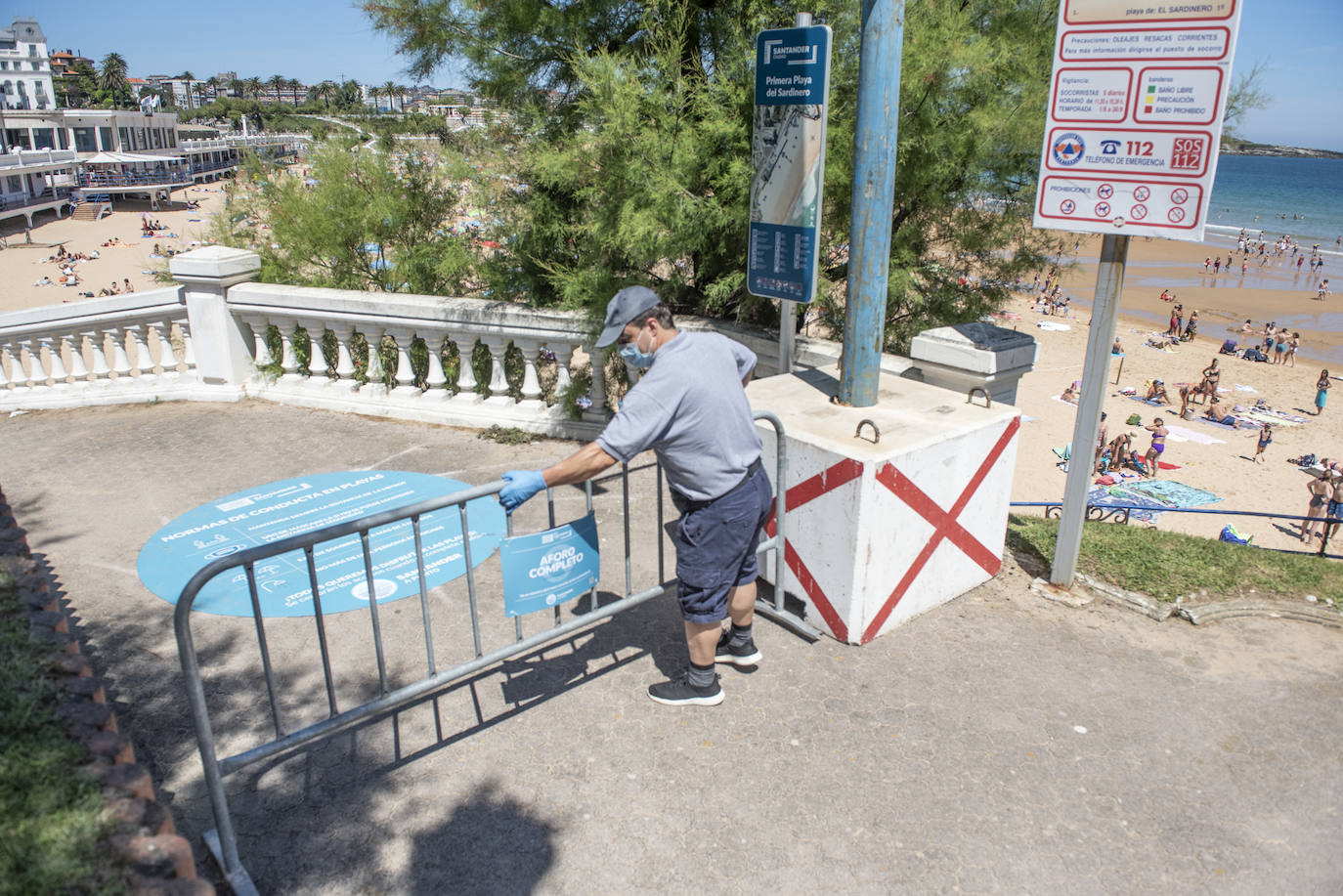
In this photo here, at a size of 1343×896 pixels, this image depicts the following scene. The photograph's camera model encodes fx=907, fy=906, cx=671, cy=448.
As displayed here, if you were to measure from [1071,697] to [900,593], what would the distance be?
35.0 inches

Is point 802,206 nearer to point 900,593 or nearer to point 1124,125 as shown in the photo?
point 1124,125

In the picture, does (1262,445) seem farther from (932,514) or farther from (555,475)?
(555,475)

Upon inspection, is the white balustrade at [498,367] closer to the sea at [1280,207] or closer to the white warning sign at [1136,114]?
the white warning sign at [1136,114]

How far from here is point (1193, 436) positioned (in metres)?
21.3

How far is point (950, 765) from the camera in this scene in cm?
360

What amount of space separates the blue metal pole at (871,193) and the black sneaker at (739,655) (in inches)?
57.3

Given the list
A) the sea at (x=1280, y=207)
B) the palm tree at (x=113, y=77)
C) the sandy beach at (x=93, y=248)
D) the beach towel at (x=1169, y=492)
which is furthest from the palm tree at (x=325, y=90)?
the beach towel at (x=1169, y=492)

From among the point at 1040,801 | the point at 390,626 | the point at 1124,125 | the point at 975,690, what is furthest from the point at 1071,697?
the point at 390,626

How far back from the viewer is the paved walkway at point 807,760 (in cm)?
311

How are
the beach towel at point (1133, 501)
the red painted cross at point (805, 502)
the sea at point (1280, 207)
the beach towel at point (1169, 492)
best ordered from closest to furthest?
the red painted cross at point (805, 502), the beach towel at point (1133, 501), the beach towel at point (1169, 492), the sea at point (1280, 207)

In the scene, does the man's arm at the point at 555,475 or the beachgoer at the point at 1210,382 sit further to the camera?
→ the beachgoer at the point at 1210,382

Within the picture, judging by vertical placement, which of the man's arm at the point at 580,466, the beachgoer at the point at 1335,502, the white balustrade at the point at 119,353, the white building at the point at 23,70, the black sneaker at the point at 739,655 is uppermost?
the white building at the point at 23,70

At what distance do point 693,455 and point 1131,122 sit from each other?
2608 mm

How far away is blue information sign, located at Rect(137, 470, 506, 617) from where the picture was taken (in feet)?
16.0
